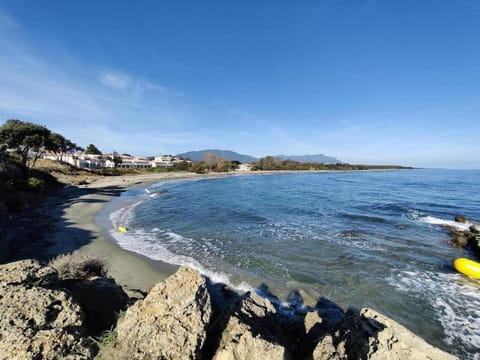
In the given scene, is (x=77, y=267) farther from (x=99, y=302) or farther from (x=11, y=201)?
(x=11, y=201)

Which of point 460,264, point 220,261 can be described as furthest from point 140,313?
point 460,264

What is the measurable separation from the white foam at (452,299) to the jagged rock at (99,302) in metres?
9.80

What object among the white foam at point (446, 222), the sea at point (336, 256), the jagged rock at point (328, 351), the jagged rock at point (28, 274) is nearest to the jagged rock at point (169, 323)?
the jagged rock at point (28, 274)

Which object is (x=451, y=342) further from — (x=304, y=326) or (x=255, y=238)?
(x=255, y=238)

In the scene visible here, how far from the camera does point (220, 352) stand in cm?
379

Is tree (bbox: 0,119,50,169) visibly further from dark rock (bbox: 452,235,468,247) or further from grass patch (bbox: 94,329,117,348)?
dark rock (bbox: 452,235,468,247)

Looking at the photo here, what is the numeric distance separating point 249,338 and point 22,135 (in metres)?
43.9

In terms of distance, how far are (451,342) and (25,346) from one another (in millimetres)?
10796

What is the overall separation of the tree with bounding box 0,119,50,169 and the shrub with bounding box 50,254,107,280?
118ft

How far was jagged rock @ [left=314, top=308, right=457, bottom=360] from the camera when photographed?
4602 mm

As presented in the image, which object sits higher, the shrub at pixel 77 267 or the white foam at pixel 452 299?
the shrub at pixel 77 267

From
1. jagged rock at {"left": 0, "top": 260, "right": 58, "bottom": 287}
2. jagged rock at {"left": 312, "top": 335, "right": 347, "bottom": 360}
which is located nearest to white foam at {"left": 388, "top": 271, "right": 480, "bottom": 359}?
jagged rock at {"left": 312, "top": 335, "right": 347, "bottom": 360}

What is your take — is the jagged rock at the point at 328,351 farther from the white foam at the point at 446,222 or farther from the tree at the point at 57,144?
the tree at the point at 57,144

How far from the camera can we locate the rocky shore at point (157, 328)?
134 inches
